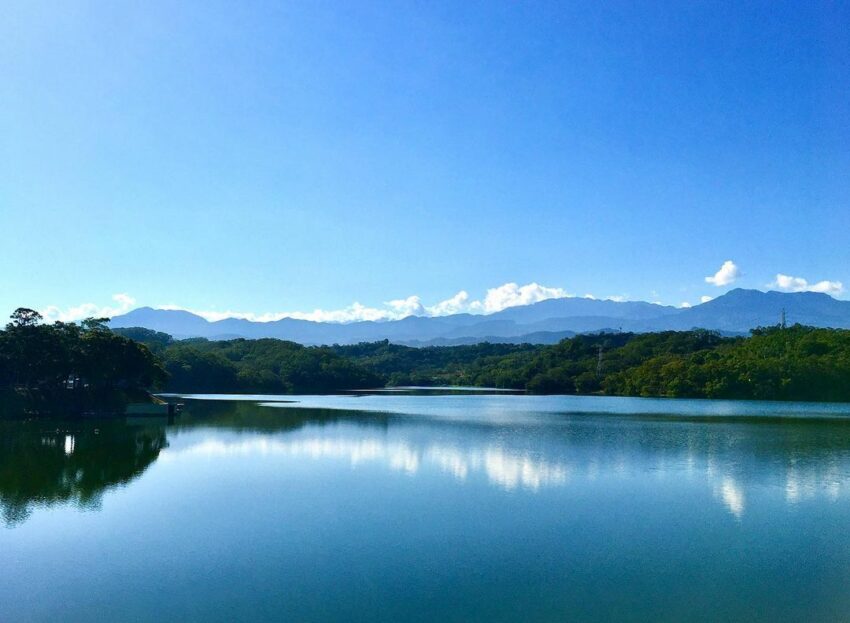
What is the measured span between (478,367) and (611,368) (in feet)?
140

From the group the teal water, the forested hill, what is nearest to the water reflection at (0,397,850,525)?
the teal water

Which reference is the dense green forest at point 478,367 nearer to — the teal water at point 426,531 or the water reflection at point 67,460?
the water reflection at point 67,460

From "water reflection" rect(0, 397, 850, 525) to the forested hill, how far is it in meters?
30.1

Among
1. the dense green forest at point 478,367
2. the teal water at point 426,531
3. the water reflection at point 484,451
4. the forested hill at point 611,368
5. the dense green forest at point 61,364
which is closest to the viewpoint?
the teal water at point 426,531

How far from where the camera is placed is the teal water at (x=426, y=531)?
997 centimetres

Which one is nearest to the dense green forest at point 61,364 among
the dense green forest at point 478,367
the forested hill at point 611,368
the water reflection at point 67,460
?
the dense green forest at point 478,367

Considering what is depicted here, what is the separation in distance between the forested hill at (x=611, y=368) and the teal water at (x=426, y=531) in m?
45.0

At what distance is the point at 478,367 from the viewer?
5349 inches

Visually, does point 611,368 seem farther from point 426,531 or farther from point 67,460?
point 426,531

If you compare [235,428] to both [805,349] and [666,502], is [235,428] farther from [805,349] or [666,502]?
[805,349]

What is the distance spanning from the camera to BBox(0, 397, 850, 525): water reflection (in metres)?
19.5

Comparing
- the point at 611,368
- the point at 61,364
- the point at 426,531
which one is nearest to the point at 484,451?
the point at 426,531

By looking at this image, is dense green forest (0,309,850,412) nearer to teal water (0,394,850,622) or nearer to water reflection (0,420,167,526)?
water reflection (0,420,167,526)

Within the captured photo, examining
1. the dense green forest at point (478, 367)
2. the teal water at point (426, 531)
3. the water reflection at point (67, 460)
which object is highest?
the dense green forest at point (478, 367)
